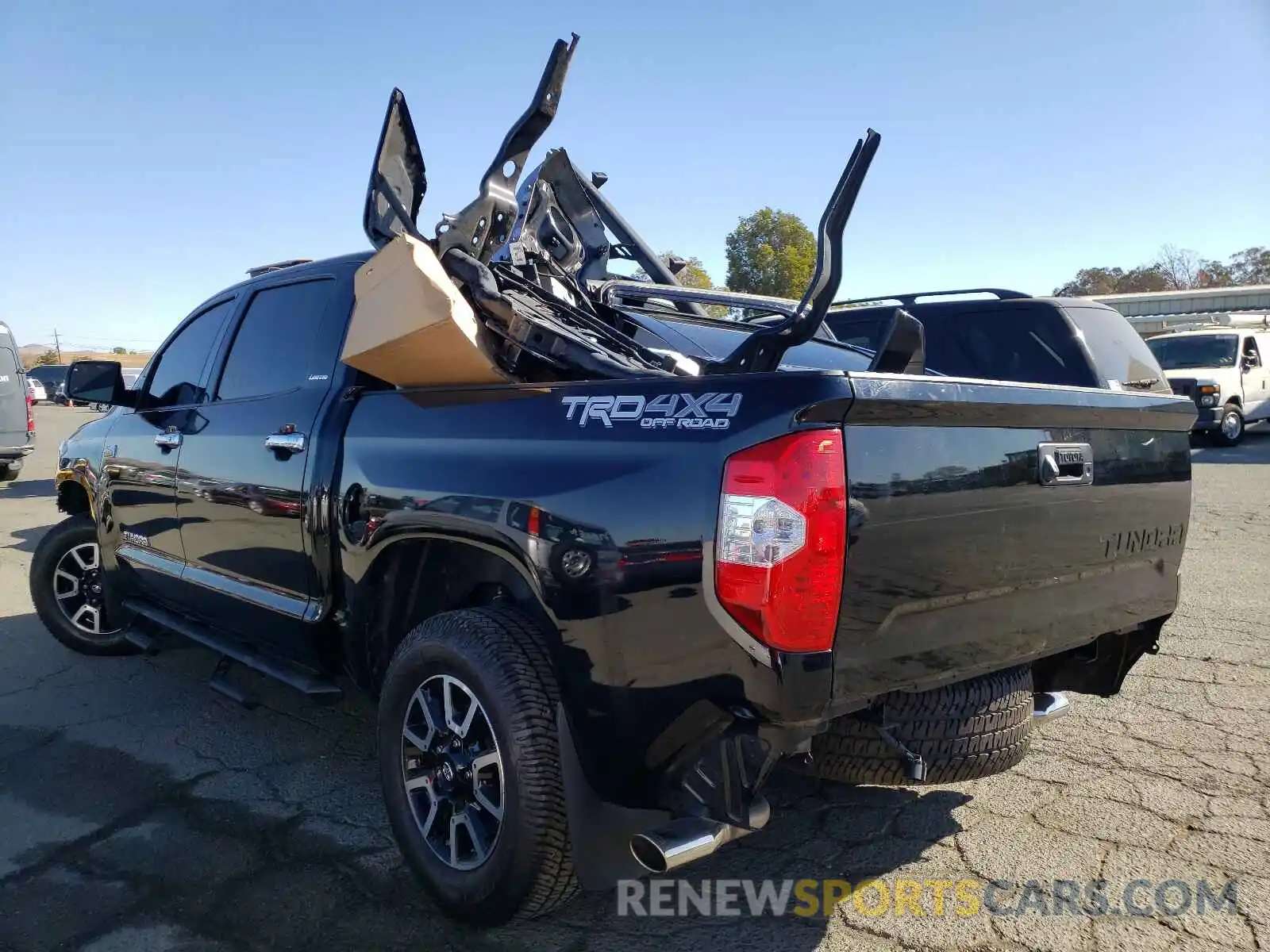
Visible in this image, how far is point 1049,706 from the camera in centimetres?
307

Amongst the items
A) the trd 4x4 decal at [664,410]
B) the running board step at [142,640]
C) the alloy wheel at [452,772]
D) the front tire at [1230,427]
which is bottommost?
the running board step at [142,640]

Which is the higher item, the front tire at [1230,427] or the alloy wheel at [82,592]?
the front tire at [1230,427]

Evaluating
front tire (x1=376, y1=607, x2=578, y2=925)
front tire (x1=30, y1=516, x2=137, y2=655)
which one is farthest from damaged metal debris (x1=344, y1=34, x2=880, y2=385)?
front tire (x1=30, y1=516, x2=137, y2=655)

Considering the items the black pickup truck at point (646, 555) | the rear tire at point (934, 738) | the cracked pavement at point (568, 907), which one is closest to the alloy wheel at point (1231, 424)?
the cracked pavement at point (568, 907)

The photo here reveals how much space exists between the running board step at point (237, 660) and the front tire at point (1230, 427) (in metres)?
16.7

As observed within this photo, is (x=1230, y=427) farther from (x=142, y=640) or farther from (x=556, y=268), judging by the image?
(x=142, y=640)

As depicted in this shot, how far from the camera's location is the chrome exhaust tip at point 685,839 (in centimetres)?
208

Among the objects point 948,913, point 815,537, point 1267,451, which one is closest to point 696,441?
point 815,537

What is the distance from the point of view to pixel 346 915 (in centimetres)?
278

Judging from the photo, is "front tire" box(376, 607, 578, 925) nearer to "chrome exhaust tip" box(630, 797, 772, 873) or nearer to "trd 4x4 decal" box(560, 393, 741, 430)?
"chrome exhaust tip" box(630, 797, 772, 873)

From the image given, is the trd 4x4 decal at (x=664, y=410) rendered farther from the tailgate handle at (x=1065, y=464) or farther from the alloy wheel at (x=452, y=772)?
the tailgate handle at (x=1065, y=464)

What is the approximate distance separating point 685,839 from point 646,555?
0.63 metres

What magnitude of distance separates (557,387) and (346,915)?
5.44 feet

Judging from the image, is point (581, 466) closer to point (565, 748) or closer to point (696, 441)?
point (696, 441)
